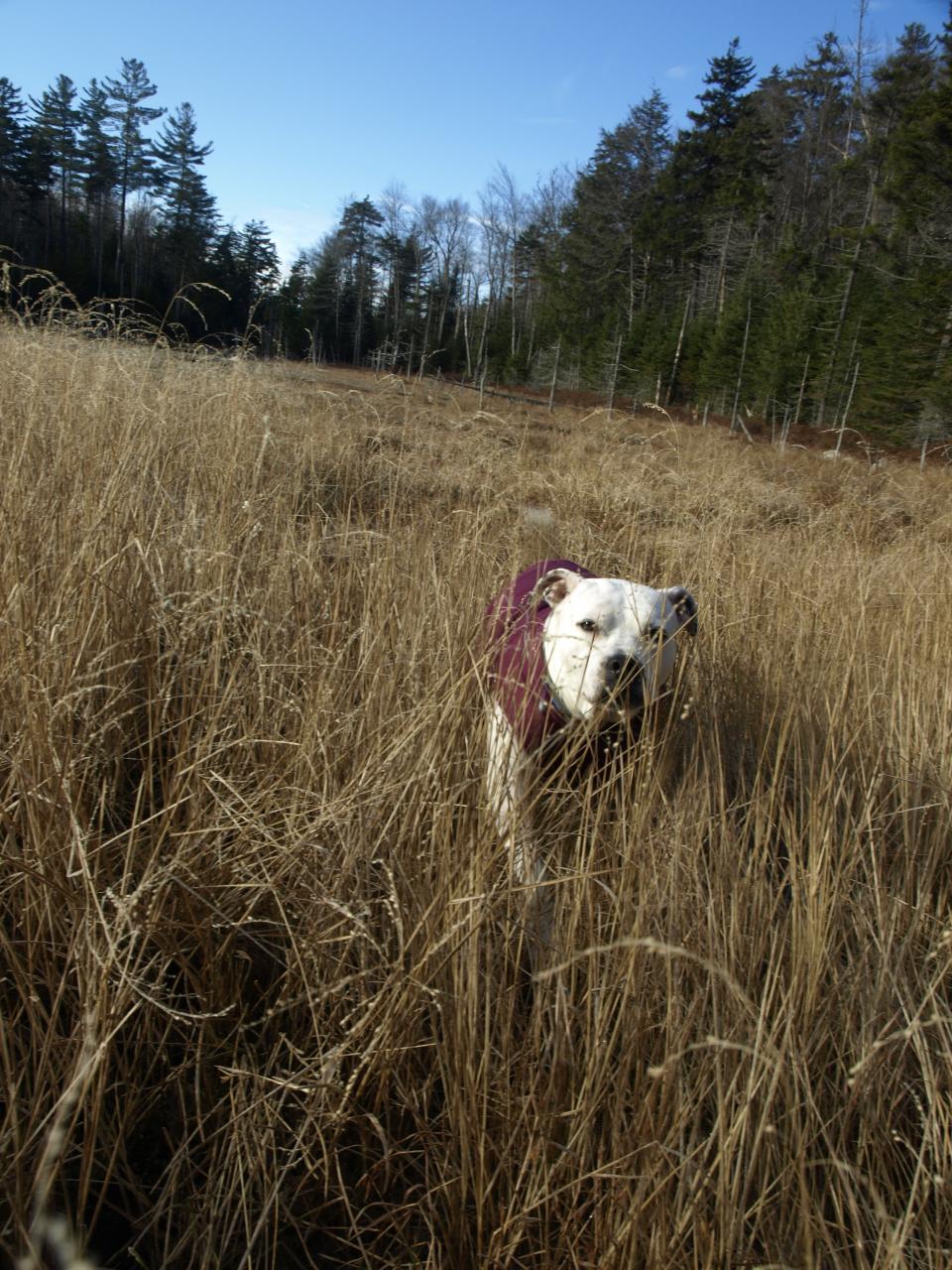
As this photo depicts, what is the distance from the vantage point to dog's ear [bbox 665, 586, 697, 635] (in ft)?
7.59

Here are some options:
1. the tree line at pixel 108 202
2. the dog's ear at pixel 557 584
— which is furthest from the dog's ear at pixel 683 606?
the tree line at pixel 108 202

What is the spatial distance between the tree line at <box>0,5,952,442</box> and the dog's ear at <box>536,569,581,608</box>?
72.8 feet

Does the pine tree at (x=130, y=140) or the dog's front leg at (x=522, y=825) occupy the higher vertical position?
the pine tree at (x=130, y=140)

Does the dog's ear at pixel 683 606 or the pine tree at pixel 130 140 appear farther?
the pine tree at pixel 130 140

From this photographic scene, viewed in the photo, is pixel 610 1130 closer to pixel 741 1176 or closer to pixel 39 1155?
pixel 741 1176

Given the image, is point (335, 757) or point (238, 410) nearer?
point (335, 757)

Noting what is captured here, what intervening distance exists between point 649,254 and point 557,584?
42931mm

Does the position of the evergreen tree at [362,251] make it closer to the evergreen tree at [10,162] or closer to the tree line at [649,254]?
the tree line at [649,254]

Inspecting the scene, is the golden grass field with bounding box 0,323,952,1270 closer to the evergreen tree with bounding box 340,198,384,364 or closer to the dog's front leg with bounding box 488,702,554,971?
the dog's front leg with bounding box 488,702,554,971

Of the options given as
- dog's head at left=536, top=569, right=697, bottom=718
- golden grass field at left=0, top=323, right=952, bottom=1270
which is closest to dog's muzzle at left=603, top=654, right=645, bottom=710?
dog's head at left=536, top=569, right=697, bottom=718

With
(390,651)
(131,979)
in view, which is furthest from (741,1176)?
(390,651)

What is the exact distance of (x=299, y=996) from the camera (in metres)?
1.31

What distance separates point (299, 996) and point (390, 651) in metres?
1.09

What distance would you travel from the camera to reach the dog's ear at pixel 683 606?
7.59 ft
